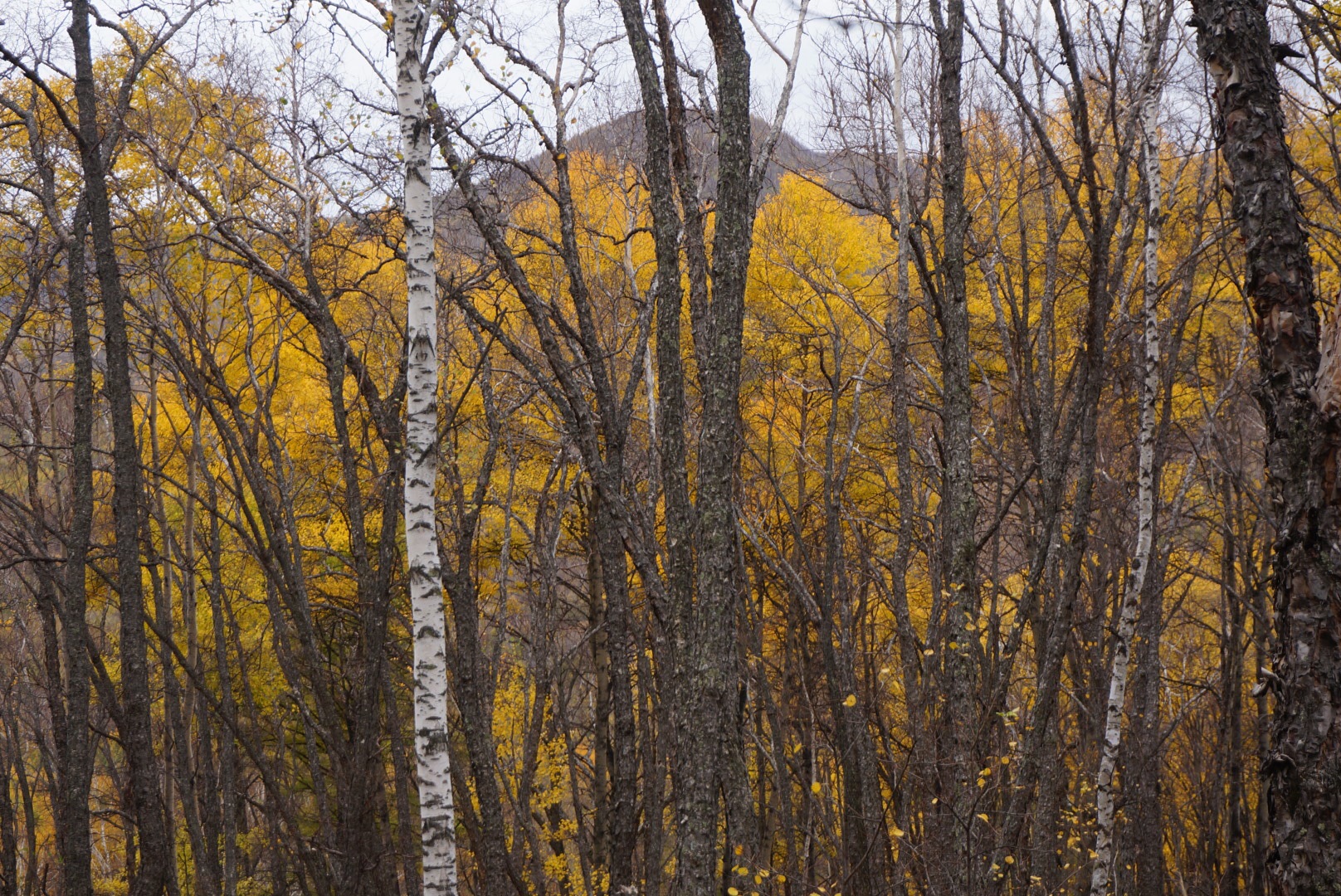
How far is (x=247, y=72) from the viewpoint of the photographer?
10.2 metres

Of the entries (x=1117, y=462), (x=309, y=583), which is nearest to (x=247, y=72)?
(x=309, y=583)

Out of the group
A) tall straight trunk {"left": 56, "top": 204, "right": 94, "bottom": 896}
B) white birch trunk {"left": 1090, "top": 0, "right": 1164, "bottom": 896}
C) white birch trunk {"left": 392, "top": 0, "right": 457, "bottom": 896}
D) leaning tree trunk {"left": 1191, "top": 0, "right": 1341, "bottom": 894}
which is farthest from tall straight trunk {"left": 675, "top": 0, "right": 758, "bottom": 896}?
tall straight trunk {"left": 56, "top": 204, "right": 94, "bottom": 896}

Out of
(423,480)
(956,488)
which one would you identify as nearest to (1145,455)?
(956,488)

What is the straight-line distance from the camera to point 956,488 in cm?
606

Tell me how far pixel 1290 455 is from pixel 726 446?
271 centimetres

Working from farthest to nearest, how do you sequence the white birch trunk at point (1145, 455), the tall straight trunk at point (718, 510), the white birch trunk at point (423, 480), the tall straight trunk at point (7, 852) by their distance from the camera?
the tall straight trunk at point (7, 852) < the white birch trunk at point (1145, 455) < the white birch trunk at point (423, 480) < the tall straight trunk at point (718, 510)

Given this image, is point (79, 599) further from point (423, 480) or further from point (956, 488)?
point (956, 488)

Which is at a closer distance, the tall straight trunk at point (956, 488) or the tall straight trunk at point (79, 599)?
the tall straight trunk at point (956, 488)

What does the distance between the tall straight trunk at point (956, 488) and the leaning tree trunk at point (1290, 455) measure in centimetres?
249

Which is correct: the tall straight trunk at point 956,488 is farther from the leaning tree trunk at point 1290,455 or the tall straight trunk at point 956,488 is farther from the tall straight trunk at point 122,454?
the tall straight trunk at point 122,454

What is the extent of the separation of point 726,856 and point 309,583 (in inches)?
345

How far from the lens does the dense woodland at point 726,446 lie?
16.6 ft

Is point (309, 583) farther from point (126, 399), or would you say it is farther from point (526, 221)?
point (126, 399)

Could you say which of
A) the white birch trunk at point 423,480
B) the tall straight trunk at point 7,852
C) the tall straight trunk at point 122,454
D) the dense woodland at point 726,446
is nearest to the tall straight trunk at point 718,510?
the dense woodland at point 726,446
